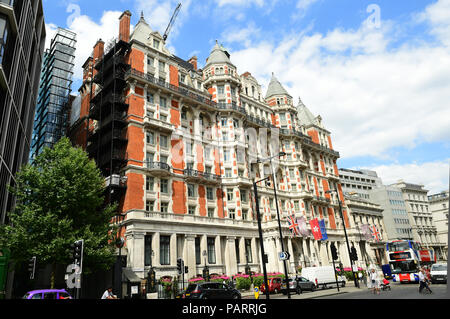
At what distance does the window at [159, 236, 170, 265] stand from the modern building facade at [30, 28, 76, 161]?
3733 cm

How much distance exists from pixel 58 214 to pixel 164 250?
1337 cm

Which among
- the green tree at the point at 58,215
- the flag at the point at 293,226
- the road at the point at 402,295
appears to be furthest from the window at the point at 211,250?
the road at the point at 402,295

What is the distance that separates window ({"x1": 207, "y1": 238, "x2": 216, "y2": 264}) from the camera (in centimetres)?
3994

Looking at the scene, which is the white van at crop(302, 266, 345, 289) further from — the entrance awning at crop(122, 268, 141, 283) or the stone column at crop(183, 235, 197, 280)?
the entrance awning at crop(122, 268, 141, 283)

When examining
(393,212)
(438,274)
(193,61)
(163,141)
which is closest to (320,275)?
(438,274)

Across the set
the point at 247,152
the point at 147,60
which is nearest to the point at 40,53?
the point at 147,60

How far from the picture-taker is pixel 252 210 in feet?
157

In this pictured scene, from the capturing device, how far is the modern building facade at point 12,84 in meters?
25.3

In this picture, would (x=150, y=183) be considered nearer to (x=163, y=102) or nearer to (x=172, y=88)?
(x=163, y=102)

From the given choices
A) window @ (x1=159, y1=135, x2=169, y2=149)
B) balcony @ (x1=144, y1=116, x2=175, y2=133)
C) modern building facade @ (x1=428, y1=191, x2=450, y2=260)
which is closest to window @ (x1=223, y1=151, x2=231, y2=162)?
balcony @ (x1=144, y1=116, x2=175, y2=133)

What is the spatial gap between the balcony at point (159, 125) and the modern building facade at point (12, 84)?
13628 mm

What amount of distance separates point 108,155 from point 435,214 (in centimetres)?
10747

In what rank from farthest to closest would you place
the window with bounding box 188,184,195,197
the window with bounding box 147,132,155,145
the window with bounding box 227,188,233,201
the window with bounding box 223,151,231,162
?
the window with bounding box 223,151,231,162, the window with bounding box 227,188,233,201, the window with bounding box 188,184,195,197, the window with bounding box 147,132,155,145
